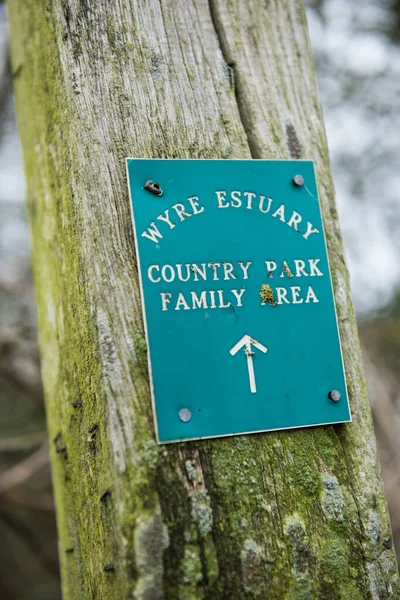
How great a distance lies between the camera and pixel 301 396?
1070 mm

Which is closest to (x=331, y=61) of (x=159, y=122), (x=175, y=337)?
(x=159, y=122)

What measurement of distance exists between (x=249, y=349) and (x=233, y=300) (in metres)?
0.10

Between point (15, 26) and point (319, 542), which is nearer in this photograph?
point (319, 542)

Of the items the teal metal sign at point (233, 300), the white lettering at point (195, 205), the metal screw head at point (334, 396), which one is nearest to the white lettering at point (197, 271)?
the teal metal sign at point (233, 300)

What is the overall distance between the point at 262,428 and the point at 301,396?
107 millimetres

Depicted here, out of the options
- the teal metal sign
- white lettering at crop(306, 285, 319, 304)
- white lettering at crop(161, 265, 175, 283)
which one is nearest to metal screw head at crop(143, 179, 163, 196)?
the teal metal sign

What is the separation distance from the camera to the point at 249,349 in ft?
3.43

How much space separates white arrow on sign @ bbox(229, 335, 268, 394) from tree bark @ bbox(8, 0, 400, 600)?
4.1 inches

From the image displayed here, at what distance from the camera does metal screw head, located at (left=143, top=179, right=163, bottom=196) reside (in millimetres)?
1061

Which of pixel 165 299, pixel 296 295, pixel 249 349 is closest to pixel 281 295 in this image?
pixel 296 295

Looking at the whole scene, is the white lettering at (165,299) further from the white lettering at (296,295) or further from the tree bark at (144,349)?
the white lettering at (296,295)

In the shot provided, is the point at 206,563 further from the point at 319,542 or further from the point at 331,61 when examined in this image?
the point at 331,61

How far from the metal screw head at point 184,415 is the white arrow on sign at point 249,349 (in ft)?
0.44

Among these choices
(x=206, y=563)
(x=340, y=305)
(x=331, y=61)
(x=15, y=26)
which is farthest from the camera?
(x=331, y=61)
